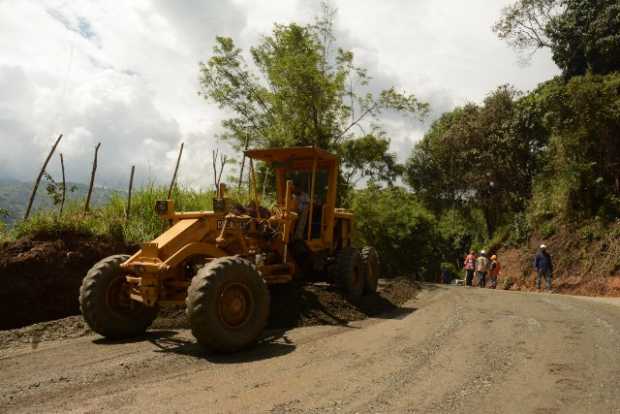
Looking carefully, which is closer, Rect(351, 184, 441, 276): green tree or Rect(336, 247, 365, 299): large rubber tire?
Rect(336, 247, 365, 299): large rubber tire

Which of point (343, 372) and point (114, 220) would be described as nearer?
point (343, 372)

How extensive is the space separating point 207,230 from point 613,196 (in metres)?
18.1

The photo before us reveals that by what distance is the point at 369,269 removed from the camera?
9.98 meters

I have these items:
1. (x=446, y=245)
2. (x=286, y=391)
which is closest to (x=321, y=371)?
(x=286, y=391)

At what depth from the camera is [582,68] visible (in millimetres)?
26484

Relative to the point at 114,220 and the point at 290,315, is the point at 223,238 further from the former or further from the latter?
the point at 114,220

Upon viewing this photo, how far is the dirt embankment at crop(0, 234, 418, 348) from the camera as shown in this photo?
7.61 meters

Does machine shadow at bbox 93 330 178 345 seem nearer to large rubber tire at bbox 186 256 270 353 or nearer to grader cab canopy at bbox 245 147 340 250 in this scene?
large rubber tire at bbox 186 256 270 353

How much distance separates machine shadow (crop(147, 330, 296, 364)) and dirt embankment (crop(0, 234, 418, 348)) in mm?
877

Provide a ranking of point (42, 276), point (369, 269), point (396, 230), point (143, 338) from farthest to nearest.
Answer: point (396, 230) → point (369, 269) → point (42, 276) → point (143, 338)

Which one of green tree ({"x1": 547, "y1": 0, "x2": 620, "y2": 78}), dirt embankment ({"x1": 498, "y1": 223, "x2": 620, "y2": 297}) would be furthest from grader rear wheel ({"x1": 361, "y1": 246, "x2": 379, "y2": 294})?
green tree ({"x1": 547, "y1": 0, "x2": 620, "y2": 78})

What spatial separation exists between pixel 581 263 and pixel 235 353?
17.5m

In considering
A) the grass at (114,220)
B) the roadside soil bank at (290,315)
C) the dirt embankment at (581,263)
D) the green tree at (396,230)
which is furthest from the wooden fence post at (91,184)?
the dirt embankment at (581,263)

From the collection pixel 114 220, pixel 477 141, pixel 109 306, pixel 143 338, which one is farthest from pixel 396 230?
pixel 109 306
